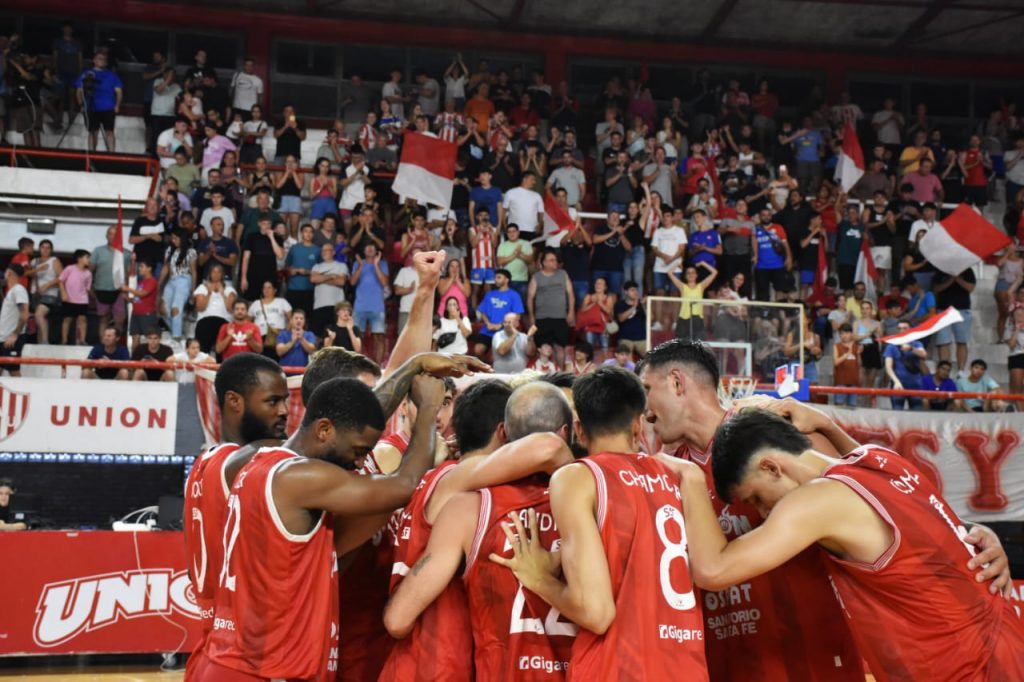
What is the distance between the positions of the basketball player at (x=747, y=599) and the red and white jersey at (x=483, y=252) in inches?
497

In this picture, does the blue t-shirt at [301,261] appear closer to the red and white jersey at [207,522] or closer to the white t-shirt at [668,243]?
the white t-shirt at [668,243]

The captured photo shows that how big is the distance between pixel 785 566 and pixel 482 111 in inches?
725

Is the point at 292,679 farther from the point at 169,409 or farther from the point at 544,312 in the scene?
the point at 544,312

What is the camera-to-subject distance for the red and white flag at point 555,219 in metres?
18.2

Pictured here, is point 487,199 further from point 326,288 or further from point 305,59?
point 305,59

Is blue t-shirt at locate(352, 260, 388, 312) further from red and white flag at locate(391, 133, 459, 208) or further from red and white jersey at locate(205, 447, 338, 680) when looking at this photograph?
red and white jersey at locate(205, 447, 338, 680)

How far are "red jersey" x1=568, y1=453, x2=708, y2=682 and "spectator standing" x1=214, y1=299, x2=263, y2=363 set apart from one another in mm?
11833

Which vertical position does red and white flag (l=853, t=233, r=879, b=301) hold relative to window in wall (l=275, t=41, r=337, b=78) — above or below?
below

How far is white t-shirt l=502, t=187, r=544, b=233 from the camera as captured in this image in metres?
18.6

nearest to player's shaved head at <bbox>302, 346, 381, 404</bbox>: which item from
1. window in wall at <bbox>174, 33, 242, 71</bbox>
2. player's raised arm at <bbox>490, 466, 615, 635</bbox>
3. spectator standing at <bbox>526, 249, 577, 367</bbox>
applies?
player's raised arm at <bbox>490, 466, 615, 635</bbox>

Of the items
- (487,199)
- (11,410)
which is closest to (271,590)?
(11,410)

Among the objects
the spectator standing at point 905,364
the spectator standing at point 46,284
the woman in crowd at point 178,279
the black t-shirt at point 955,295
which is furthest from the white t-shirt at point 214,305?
the black t-shirt at point 955,295

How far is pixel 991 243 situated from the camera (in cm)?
1816

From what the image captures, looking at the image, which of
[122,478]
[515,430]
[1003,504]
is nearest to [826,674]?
[515,430]
